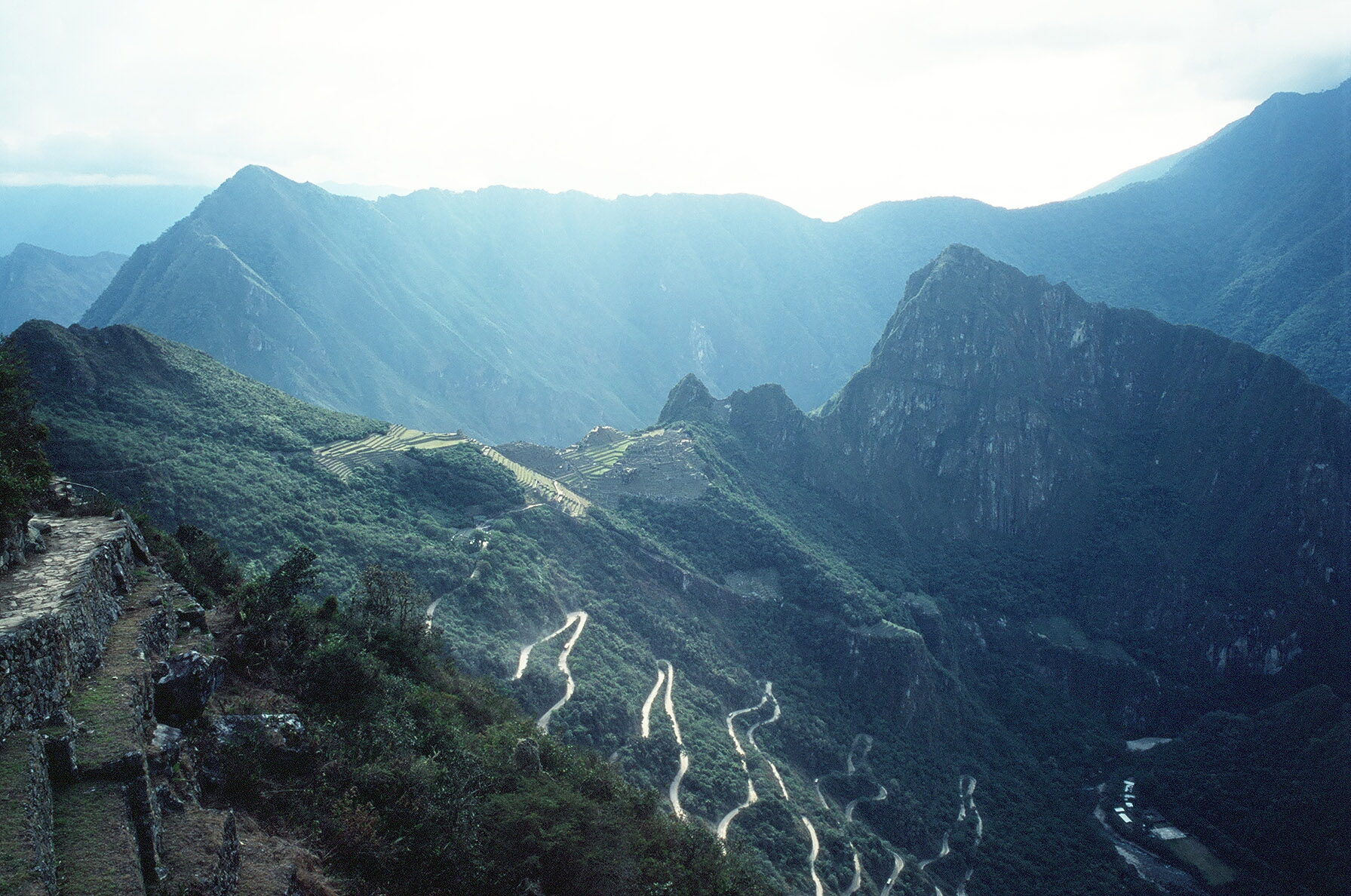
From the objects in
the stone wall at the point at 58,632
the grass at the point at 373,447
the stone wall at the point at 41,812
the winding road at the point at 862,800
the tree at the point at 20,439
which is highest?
the tree at the point at 20,439

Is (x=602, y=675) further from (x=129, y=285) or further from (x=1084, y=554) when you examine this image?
(x=129, y=285)

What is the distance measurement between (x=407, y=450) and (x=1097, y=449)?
110660mm

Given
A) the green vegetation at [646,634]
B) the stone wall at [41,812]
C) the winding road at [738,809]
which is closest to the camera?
the stone wall at [41,812]

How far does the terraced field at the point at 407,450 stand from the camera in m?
73.8

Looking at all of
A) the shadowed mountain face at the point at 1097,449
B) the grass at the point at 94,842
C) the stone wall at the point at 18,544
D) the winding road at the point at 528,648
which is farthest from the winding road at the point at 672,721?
the shadowed mountain face at the point at 1097,449

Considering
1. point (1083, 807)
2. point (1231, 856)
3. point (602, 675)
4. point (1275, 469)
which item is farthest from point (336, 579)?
point (1275, 469)

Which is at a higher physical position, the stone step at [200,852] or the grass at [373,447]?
the stone step at [200,852]

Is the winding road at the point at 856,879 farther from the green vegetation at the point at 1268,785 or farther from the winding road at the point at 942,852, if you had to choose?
the green vegetation at the point at 1268,785

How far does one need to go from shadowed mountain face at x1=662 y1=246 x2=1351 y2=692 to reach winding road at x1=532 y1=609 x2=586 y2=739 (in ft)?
185

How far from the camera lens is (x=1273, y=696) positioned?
92.7 meters

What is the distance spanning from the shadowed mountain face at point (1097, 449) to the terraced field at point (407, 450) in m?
35.9

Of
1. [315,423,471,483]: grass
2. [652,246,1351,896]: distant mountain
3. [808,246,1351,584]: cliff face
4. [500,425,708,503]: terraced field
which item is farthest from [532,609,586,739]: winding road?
[808,246,1351,584]: cliff face

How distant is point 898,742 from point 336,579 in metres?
58.2

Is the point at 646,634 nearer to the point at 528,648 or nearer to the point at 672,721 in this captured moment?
the point at 672,721
